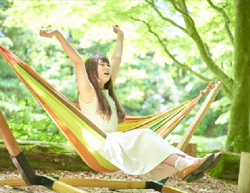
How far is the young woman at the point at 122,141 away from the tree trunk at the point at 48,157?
1.01 metres

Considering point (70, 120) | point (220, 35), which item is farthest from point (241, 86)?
point (70, 120)

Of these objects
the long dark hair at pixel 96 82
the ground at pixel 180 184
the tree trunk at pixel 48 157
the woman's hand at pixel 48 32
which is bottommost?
the ground at pixel 180 184

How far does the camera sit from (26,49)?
28.8 ft

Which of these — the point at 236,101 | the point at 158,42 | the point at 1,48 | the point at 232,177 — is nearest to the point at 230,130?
the point at 236,101

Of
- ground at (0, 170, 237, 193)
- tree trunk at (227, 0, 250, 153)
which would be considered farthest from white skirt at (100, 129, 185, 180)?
tree trunk at (227, 0, 250, 153)

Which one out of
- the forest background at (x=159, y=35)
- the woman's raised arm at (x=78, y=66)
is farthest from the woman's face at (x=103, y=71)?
the forest background at (x=159, y=35)

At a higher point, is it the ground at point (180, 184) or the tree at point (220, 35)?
the tree at point (220, 35)

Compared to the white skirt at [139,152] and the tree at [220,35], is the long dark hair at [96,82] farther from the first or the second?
the tree at [220,35]

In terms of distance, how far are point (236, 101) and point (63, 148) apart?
2.03 meters

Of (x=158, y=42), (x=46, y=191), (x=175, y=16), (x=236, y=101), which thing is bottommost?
(x=46, y=191)

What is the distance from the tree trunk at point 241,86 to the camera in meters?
4.28

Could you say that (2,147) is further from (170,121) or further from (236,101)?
(236,101)

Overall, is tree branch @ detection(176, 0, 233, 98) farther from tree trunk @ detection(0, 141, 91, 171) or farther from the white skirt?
the white skirt

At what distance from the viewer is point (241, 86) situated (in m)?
4.32
